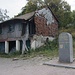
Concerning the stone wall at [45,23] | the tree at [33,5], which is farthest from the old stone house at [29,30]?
the tree at [33,5]

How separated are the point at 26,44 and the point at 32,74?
54.7 feet

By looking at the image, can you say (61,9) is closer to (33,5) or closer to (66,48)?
(33,5)

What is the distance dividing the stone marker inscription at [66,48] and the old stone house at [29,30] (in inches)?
449

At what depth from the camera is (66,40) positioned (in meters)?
14.9

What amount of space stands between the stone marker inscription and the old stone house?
1140 centimetres

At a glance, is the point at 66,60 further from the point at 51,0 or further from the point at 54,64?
the point at 51,0

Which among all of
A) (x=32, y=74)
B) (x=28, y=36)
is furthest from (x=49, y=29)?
(x=32, y=74)

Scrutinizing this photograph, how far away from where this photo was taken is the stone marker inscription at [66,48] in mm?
14586

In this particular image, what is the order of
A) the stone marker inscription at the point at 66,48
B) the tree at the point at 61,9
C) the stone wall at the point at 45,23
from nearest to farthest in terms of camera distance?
the stone marker inscription at the point at 66,48 < the stone wall at the point at 45,23 < the tree at the point at 61,9

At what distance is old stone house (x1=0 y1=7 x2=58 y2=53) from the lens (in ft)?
87.5

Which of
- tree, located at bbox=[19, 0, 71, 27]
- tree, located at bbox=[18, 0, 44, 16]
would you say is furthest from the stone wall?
tree, located at bbox=[18, 0, 44, 16]

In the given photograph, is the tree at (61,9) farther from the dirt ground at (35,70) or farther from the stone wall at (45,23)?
the dirt ground at (35,70)

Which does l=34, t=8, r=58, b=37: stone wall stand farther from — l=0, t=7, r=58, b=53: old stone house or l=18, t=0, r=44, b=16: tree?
l=18, t=0, r=44, b=16: tree

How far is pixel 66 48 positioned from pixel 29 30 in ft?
42.7
